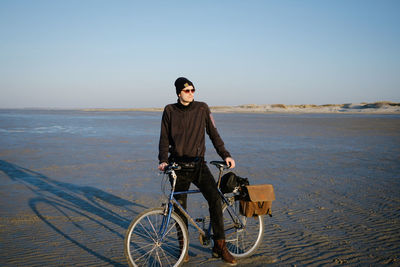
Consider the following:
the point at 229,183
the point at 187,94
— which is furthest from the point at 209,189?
the point at 187,94

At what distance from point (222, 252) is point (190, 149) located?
1305 millimetres

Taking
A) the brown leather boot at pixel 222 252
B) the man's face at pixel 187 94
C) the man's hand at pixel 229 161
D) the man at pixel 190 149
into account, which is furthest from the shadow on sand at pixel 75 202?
the man's face at pixel 187 94

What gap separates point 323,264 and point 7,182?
7590 millimetres

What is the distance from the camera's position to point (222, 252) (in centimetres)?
378

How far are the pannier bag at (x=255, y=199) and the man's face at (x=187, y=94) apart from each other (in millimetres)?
1287

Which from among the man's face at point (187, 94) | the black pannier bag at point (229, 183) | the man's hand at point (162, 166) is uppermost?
the man's face at point (187, 94)

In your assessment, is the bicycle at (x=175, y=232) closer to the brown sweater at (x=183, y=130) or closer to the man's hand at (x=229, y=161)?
the man's hand at (x=229, y=161)

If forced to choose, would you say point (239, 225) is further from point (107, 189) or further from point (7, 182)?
point (7, 182)

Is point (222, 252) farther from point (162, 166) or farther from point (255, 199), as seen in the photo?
point (162, 166)

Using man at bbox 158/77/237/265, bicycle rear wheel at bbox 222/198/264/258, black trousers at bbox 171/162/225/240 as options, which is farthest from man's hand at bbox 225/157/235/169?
bicycle rear wheel at bbox 222/198/264/258

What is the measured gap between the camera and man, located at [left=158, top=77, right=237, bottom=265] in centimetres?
372

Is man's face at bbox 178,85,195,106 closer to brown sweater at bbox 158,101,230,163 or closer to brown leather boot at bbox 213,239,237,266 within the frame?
brown sweater at bbox 158,101,230,163

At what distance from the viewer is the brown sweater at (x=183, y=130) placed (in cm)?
379

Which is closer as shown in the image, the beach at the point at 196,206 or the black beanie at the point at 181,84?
the black beanie at the point at 181,84
